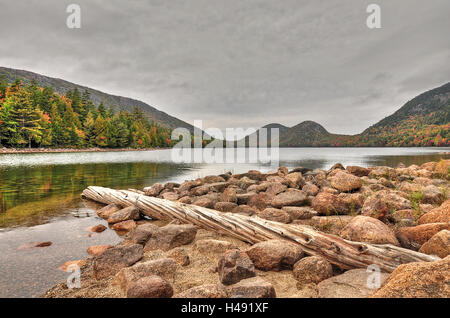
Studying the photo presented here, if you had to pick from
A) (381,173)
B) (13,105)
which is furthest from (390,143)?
(13,105)

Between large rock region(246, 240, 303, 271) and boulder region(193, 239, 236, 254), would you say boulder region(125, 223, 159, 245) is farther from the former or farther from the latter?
large rock region(246, 240, 303, 271)

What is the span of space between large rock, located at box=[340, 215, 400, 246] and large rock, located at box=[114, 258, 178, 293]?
313cm

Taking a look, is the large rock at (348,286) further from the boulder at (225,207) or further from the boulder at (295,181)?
the boulder at (295,181)

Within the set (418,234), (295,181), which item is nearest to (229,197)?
(295,181)

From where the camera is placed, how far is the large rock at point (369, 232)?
358cm

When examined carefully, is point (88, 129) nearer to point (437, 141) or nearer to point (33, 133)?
point (33, 133)

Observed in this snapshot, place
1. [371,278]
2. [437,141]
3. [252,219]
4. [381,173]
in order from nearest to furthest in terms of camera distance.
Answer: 1. [371,278]
2. [252,219]
3. [381,173]
4. [437,141]

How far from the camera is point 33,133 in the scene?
204 ft

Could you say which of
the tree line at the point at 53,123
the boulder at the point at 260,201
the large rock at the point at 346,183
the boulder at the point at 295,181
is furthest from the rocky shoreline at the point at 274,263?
the tree line at the point at 53,123

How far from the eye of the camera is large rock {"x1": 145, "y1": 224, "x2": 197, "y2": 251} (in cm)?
457

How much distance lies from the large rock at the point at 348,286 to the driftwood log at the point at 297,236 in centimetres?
24

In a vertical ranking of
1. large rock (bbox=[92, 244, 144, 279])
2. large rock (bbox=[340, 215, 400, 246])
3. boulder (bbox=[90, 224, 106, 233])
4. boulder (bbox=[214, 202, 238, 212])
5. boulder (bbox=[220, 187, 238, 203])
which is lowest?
boulder (bbox=[90, 224, 106, 233])

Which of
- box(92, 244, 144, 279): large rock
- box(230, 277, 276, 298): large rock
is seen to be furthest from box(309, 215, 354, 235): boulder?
box(92, 244, 144, 279): large rock
